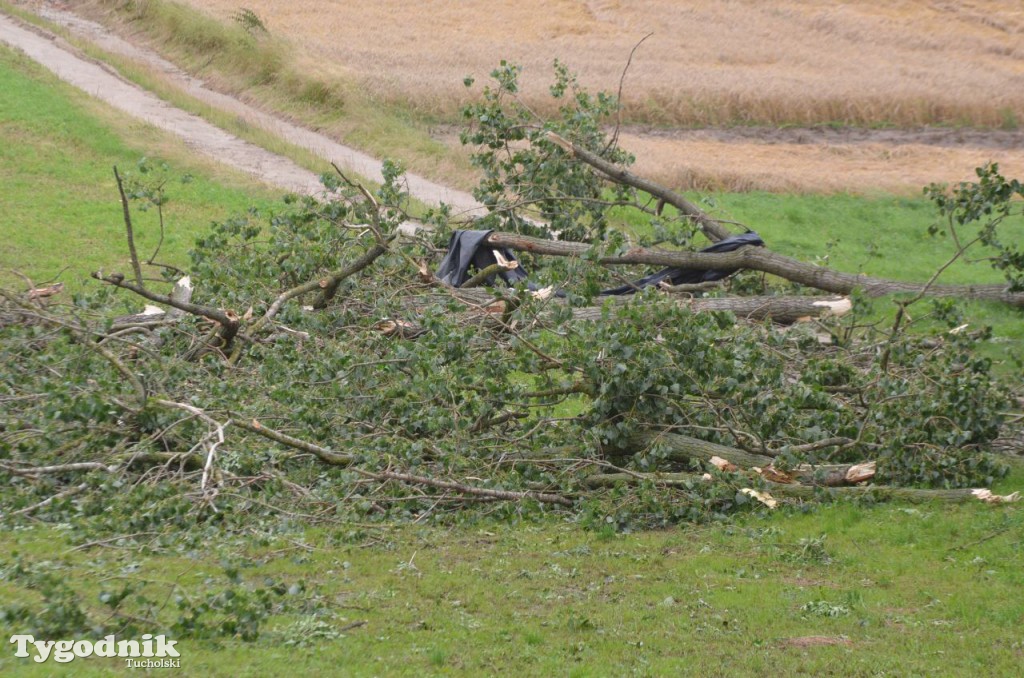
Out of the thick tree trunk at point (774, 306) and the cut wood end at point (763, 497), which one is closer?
the cut wood end at point (763, 497)

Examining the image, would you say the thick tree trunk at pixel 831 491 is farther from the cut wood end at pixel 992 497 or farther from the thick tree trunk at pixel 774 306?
the thick tree trunk at pixel 774 306

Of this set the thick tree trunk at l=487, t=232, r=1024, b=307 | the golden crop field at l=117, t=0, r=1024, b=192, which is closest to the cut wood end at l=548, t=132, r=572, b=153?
the thick tree trunk at l=487, t=232, r=1024, b=307

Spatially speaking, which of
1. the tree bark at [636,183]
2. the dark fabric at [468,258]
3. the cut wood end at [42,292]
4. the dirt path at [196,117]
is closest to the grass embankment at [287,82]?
the dirt path at [196,117]

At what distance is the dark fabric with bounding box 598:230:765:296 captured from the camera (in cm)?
1298

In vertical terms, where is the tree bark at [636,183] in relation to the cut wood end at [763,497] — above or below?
above

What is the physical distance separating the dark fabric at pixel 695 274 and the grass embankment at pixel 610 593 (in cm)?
555

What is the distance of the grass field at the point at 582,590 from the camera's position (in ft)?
17.8

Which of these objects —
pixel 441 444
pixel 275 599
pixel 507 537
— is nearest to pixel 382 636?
pixel 275 599

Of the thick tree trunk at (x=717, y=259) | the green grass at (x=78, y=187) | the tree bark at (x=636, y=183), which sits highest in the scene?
the tree bark at (x=636, y=183)

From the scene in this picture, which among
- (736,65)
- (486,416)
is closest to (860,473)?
(486,416)

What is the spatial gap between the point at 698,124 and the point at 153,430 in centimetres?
2356

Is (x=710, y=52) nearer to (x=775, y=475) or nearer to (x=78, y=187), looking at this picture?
(x=78, y=187)

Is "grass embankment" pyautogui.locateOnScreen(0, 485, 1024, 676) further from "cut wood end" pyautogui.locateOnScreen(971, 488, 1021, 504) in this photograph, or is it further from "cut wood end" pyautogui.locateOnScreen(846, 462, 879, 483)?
"cut wood end" pyautogui.locateOnScreen(846, 462, 879, 483)

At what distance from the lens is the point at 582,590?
6504 mm
